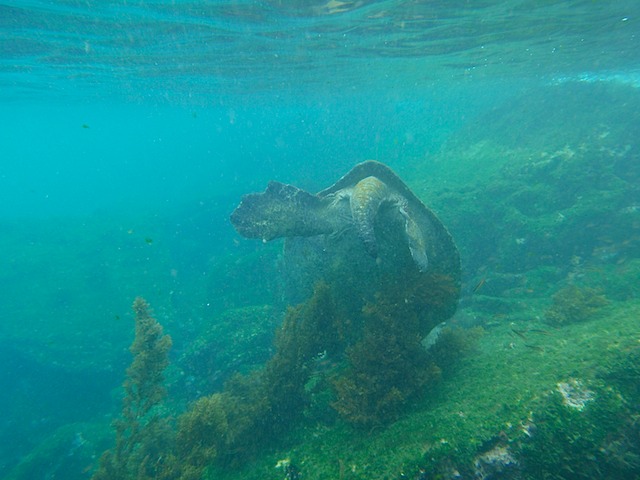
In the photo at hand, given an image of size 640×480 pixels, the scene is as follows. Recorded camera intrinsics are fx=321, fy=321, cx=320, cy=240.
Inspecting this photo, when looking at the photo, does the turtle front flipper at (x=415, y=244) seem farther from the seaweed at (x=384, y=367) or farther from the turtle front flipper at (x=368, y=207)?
the seaweed at (x=384, y=367)

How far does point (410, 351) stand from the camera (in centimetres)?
518

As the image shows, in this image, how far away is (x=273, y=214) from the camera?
6020 mm

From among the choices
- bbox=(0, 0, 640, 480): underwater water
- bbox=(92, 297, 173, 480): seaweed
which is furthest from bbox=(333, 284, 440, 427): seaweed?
bbox=(92, 297, 173, 480): seaweed

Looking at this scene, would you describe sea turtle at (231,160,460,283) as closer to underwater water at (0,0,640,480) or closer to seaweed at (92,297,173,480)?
underwater water at (0,0,640,480)

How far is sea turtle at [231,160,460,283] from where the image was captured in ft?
19.2

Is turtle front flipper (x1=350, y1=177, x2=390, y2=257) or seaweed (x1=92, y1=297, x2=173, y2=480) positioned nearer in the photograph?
turtle front flipper (x1=350, y1=177, x2=390, y2=257)

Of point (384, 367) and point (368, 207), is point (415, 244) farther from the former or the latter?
point (384, 367)

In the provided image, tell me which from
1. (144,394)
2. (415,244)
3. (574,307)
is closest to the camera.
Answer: (415,244)

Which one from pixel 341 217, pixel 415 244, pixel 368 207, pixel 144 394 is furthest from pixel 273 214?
pixel 144 394

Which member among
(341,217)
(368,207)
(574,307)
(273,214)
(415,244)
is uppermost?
(273,214)

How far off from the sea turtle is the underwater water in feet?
0.24

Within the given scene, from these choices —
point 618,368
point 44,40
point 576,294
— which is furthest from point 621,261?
point 44,40

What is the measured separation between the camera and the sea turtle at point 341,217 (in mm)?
5855

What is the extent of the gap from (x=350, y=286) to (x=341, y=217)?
1366 millimetres
